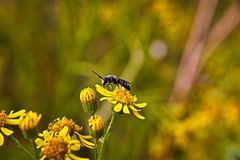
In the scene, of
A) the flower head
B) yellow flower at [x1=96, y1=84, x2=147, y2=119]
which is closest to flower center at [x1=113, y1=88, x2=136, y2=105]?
yellow flower at [x1=96, y1=84, x2=147, y2=119]

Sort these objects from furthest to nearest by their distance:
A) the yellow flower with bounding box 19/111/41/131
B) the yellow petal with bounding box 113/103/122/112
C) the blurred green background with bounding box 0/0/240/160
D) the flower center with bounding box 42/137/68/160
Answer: the blurred green background with bounding box 0/0/240/160 < the yellow petal with bounding box 113/103/122/112 < the yellow flower with bounding box 19/111/41/131 < the flower center with bounding box 42/137/68/160

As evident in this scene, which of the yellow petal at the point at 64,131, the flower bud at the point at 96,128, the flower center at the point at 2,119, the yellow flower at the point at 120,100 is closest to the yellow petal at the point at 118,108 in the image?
the yellow flower at the point at 120,100

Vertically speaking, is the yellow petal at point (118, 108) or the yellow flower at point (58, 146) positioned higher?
the yellow petal at point (118, 108)

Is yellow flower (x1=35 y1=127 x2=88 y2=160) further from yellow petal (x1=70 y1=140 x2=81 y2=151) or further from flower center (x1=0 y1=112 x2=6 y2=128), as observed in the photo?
flower center (x1=0 y1=112 x2=6 y2=128)

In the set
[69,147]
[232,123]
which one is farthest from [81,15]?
[69,147]

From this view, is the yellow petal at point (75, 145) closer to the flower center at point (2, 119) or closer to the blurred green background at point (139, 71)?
the flower center at point (2, 119)

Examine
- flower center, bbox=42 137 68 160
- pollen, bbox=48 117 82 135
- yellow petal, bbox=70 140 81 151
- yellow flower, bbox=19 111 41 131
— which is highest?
pollen, bbox=48 117 82 135

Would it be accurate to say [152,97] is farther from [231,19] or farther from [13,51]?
[13,51]
